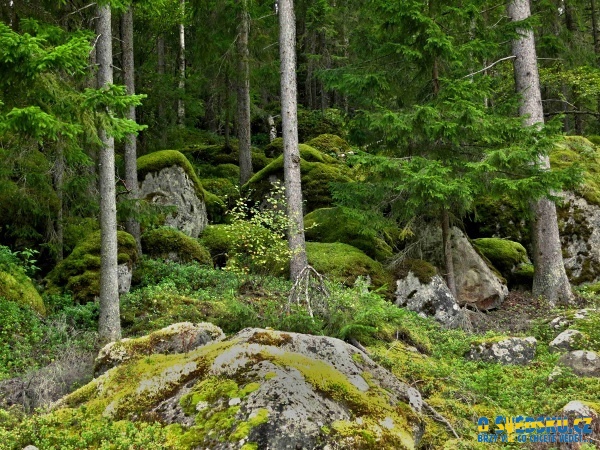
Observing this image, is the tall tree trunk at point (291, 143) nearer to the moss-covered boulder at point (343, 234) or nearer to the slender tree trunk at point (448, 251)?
the moss-covered boulder at point (343, 234)

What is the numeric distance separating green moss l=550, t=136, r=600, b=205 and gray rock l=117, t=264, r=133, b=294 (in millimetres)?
11578

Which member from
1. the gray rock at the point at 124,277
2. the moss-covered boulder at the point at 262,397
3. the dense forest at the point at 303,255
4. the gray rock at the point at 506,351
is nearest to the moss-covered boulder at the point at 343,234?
the dense forest at the point at 303,255

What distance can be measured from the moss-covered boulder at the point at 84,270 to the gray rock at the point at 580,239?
10765 millimetres

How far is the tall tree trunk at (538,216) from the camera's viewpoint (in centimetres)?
1134

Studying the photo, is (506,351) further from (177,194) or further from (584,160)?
(584,160)

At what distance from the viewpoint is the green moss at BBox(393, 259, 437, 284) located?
10662mm

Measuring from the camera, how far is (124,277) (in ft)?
33.6

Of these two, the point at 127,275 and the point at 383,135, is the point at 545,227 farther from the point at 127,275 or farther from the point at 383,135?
the point at 127,275

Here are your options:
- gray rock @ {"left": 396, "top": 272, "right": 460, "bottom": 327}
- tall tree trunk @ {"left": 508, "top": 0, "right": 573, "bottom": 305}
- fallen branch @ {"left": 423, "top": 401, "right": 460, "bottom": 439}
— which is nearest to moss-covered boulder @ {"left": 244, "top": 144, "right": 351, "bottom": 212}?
gray rock @ {"left": 396, "top": 272, "right": 460, "bottom": 327}

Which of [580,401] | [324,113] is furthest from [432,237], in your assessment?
[324,113]

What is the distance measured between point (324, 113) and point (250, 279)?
669 inches

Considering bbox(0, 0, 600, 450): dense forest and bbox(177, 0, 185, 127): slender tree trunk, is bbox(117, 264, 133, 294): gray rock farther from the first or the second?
bbox(177, 0, 185, 127): slender tree trunk

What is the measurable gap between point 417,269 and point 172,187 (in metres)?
7.48

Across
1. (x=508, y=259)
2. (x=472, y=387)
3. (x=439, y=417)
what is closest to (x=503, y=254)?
(x=508, y=259)
